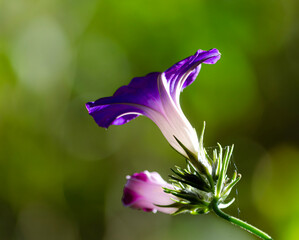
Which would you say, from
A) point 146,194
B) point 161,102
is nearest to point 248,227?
point 146,194

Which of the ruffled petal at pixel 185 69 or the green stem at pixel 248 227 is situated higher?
the ruffled petal at pixel 185 69

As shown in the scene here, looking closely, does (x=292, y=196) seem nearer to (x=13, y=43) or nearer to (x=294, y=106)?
(x=294, y=106)

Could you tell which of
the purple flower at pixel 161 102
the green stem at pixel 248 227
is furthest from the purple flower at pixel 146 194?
the green stem at pixel 248 227

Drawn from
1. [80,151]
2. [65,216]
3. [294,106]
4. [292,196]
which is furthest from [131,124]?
[292,196]

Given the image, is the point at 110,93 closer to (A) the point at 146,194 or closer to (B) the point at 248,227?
(A) the point at 146,194

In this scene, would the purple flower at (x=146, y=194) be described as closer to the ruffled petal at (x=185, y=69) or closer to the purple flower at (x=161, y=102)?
the purple flower at (x=161, y=102)
